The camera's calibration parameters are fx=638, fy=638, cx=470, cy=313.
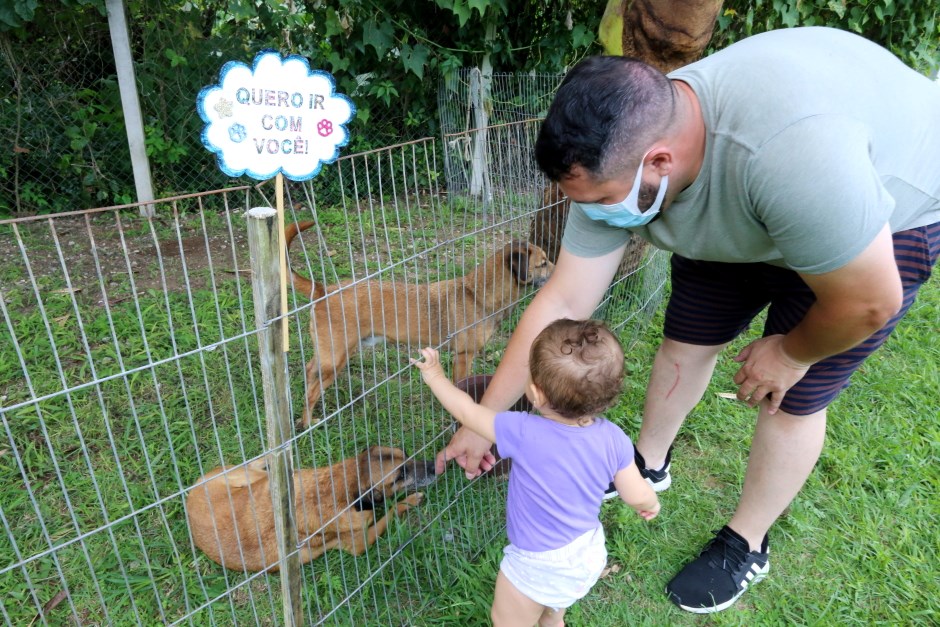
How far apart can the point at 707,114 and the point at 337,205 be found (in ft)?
17.6

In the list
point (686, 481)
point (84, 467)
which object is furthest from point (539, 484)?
point (84, 467)

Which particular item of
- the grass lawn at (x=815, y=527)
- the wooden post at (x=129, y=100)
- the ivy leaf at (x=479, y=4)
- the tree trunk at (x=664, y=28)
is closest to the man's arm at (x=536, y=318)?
the grass lawn at (x=815, y=527)

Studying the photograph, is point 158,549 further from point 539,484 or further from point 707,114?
point 707,114

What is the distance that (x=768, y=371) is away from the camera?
213 centimetres

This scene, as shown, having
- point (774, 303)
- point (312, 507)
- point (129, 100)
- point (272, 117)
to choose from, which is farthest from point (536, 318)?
point (129, 100)

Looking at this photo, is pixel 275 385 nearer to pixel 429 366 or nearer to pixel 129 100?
pixel 429 366

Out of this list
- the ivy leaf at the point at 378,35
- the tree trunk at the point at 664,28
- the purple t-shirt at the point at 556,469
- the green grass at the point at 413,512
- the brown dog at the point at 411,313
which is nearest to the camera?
the purple t-shirt at the point at 556,469

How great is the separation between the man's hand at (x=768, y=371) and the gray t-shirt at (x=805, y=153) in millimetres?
293

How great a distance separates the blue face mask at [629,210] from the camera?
5.72ft

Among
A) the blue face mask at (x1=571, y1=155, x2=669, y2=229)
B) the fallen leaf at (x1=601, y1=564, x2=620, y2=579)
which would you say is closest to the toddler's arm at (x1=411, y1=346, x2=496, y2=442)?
the blue face mask at (x1=571, y1=155, x2=669, y2=229)

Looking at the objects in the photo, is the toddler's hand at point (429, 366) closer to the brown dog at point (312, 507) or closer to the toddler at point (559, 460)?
the toddler at point (559, 460)

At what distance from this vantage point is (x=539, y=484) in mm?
1824

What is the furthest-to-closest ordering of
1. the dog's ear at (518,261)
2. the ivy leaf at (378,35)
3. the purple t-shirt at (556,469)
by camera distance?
the ivy leaf at (378,35), the dog's ear at (518,261), the purple t-shirt at (556,469)

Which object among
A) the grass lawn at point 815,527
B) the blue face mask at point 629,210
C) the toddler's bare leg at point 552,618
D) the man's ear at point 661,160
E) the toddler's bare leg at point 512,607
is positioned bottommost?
the grass lawn at point 815,527
